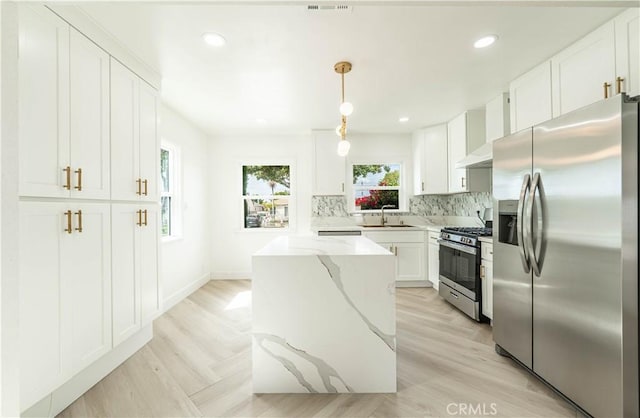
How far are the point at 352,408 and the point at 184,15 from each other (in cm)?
264

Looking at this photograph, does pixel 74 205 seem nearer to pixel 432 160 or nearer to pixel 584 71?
pixel 584 71

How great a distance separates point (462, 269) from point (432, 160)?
1.78m

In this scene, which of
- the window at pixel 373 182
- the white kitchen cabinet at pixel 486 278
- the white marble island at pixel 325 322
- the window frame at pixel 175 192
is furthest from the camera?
the window at pixel 373 182

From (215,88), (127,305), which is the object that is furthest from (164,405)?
(215,88)

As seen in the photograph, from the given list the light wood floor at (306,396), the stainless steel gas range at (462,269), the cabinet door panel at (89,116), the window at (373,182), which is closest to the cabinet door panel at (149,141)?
the cabinet door panel at (89,116)

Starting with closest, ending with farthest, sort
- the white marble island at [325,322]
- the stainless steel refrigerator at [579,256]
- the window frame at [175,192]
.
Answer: the stainless steel refrigerator at [579,256]
the white marble island at [325,322]
the window frame at [175,192]

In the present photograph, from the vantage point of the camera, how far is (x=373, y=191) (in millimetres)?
4902

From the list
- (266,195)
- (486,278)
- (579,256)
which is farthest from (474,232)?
(266,195)

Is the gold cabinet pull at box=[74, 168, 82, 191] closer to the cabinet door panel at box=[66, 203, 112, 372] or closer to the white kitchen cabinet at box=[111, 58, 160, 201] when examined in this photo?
the cabinet door panel at box=[66, 203, 112, 372]

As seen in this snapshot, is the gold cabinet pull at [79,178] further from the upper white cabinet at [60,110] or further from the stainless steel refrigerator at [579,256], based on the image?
the stainless steel refrigerator at [579,256]

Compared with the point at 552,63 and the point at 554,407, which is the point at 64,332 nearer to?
the point at 554,407

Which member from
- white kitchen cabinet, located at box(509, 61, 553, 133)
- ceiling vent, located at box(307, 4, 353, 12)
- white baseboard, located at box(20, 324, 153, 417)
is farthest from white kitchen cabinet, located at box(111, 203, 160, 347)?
white kitchen cabinet, located at box(509, 61, 553, 133)

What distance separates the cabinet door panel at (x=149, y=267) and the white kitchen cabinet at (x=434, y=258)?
3354 millimetres

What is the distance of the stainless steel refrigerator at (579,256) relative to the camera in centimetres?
143
